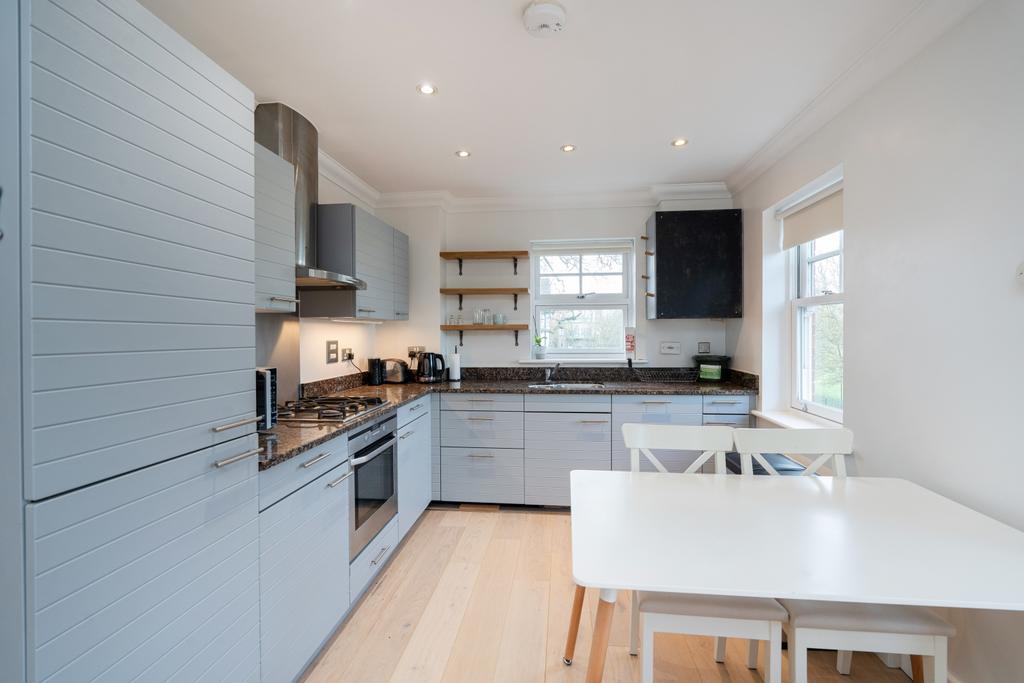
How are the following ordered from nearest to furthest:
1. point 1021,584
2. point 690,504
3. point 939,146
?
point 1021,584
point 690,504
point 939,146

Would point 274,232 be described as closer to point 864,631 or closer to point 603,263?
point 864,631

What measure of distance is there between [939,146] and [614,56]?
4.08 feet

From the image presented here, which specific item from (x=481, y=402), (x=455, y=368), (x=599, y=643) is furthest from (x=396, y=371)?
(x=599, y=643)

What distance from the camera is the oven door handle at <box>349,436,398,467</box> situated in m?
1.98

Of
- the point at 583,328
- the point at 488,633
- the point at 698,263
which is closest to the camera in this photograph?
the point at 488,633

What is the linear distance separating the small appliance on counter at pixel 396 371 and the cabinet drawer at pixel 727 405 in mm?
2258

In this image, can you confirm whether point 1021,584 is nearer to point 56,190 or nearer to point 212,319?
point 212,319

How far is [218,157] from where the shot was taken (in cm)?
119

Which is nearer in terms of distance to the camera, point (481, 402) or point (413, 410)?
point (413, 410)

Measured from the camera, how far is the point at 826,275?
8.23 ft

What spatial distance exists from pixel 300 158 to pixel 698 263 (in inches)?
108

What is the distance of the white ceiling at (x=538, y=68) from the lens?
60.8 inches

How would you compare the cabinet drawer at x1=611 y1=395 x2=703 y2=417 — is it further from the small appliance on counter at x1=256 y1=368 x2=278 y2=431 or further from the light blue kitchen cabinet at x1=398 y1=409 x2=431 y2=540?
the small appliance on counter at x1=256 y1=368 x2=278 y2=431

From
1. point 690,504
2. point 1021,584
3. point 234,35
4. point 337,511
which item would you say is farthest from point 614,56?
point 337,511
